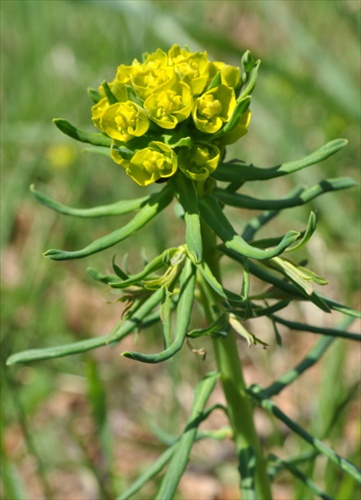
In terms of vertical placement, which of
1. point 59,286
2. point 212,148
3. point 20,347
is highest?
point 212,148

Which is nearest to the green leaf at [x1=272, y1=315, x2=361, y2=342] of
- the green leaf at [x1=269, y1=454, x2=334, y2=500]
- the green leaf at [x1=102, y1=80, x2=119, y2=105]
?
the green leaf at [x1=269, y1=454, x2=334, y2=500]

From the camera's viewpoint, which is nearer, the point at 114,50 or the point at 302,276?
the point at 302,276

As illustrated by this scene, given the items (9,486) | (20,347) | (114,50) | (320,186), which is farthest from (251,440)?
(114,50)

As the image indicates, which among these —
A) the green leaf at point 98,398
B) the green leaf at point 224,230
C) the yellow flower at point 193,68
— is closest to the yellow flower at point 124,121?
the yellow flower at point 193,68

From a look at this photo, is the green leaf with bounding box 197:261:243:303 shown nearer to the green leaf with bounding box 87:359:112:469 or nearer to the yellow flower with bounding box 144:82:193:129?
the yellow flower with bounding box 144:82:193:129

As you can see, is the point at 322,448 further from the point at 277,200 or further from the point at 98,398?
the point at 98,398

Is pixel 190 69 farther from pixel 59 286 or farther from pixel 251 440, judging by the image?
pixel 59 286
